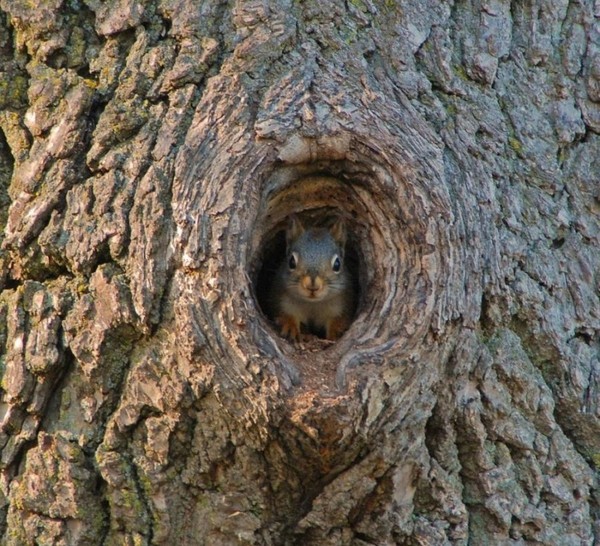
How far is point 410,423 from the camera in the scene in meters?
3.50

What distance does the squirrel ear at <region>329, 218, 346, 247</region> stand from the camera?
4387 mm

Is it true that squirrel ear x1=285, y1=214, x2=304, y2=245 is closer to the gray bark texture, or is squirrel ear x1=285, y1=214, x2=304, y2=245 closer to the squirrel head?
the squirrel head

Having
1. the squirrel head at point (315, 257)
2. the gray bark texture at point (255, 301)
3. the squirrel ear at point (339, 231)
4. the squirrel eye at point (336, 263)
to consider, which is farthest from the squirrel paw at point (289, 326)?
the gray bark texture at point (255, 301)

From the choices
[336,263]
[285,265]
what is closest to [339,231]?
[336,263]

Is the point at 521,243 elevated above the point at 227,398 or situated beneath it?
elevated above

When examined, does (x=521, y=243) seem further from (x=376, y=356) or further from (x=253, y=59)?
(x=253, y=59)

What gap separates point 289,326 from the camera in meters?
4.70

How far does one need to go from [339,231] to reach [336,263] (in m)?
0.20

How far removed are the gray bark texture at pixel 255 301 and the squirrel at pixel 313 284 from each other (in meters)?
0.60

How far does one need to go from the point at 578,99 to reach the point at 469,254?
107 centimetres

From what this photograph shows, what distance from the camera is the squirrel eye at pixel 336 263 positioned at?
462 centimetres

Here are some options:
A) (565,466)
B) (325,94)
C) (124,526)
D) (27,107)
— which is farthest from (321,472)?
(27,107)

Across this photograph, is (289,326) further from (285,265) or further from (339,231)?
(339,231)

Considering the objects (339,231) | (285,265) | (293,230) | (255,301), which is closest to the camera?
(255,301)
